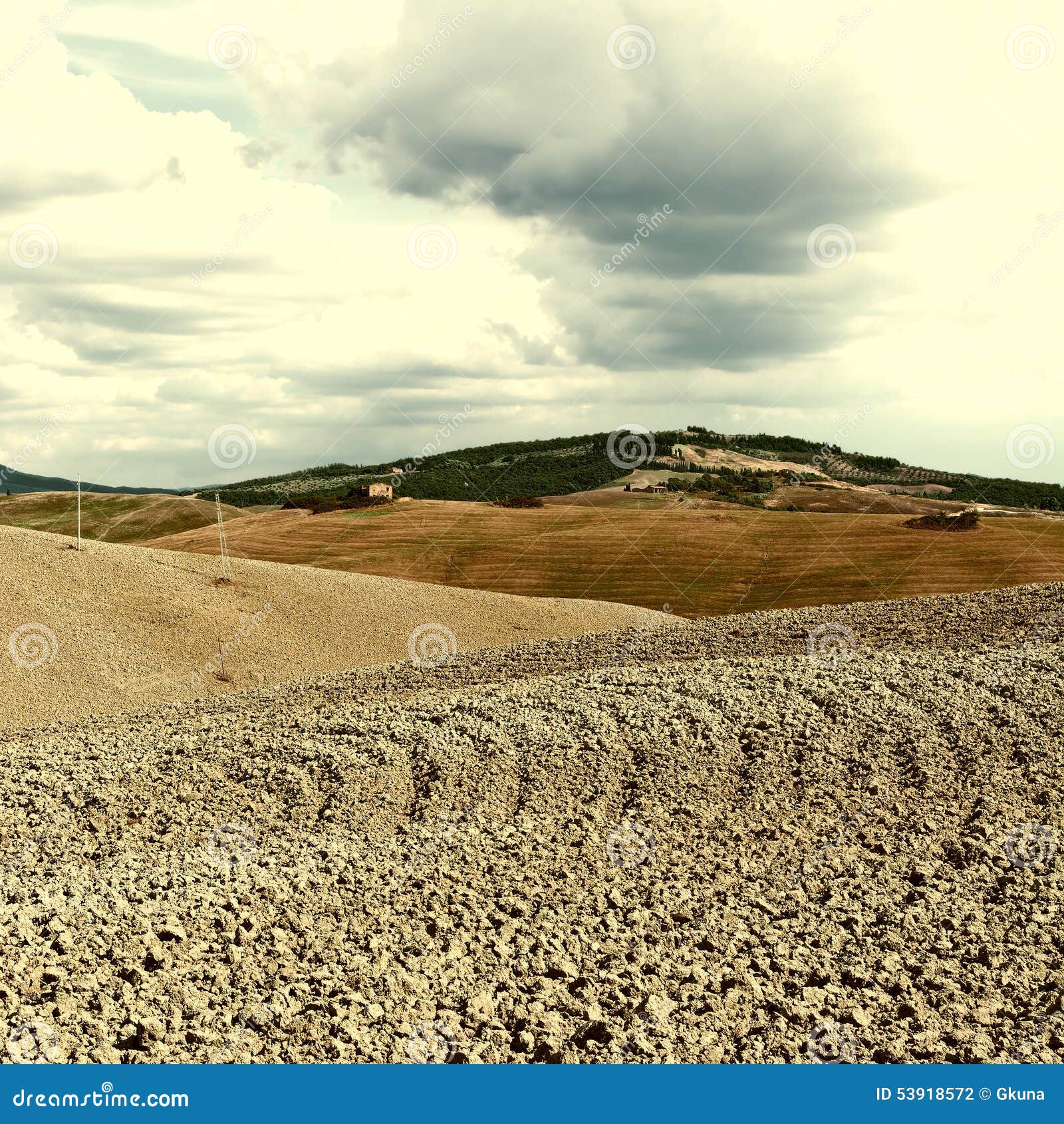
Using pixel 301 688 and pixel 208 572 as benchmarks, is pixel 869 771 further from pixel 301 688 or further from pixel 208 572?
pixel 208 572

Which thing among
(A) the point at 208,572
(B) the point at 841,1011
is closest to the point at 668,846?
(B) the point at 841,1011

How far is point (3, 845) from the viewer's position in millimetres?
9438

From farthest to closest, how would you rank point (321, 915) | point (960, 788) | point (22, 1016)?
1. point (960, 788)
2. point (321, 915)
3. point (22, 1016)

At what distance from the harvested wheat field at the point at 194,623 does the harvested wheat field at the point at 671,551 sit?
6.19 metres

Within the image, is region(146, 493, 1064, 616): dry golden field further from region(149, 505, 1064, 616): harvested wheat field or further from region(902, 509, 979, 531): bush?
region(902, 509, 979, 531): bush

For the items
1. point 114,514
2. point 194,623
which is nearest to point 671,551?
point 194,623

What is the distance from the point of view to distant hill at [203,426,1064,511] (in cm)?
7306

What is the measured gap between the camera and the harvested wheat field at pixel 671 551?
112ft

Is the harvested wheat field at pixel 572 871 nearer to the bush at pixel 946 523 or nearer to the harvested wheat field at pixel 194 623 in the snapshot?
the harvested wheat field at pixel 194 623

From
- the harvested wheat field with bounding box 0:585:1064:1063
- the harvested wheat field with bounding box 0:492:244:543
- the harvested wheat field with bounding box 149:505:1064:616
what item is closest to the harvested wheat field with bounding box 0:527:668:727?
the harvested wheat field with bounding box 149:505:1064:616

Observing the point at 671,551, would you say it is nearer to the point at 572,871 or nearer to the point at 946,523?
the point at 946,523

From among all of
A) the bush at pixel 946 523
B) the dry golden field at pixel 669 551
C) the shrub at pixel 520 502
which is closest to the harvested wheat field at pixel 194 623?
the dry golden field at pixel 669 551

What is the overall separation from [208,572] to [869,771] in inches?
909

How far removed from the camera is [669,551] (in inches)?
1578
